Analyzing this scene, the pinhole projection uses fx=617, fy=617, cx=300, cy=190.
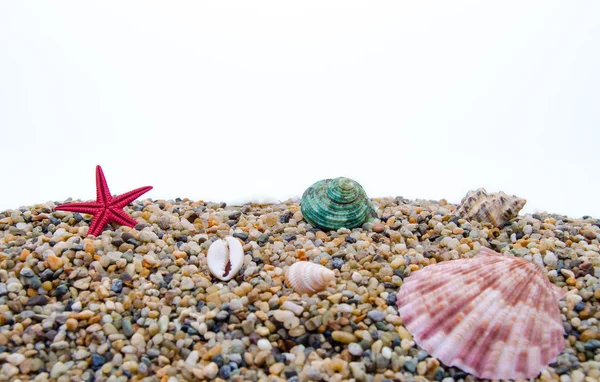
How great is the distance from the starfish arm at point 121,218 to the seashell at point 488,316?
181 cm

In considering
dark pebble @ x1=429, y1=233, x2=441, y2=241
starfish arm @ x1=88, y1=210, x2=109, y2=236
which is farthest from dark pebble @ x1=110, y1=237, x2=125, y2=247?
dark pebble @ x1=429, y1=233, x2=441, y2=241

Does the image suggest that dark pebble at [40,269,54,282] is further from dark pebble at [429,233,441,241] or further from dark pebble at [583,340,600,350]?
dark pebble at [583,340,600,350]

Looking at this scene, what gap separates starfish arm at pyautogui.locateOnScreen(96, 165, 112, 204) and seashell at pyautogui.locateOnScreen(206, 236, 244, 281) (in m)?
0.85

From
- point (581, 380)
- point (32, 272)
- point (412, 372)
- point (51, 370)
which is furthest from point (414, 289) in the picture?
point (32, 272)

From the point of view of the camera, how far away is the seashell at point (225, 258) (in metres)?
3.44

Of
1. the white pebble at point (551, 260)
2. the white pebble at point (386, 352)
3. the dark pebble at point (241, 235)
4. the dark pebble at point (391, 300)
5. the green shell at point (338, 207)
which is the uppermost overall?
the green shell at point (338, 207)

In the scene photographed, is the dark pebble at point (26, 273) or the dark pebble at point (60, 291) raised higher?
the dark pebble at point (26, 273)

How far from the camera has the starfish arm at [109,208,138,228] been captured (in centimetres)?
396

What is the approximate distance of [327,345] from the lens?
2.95 m

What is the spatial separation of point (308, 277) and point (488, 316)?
0.91 metres

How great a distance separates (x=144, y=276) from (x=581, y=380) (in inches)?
89.5

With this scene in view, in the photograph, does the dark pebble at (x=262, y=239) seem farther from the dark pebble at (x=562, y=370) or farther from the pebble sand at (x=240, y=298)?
the dark pebble at (x=562, y=370)

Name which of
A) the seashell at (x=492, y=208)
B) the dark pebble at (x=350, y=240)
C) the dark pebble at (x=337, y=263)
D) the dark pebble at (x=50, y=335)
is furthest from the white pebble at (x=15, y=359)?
the seashell at (x=492, y=208)

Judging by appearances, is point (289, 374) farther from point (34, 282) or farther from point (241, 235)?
point (34, 282)
